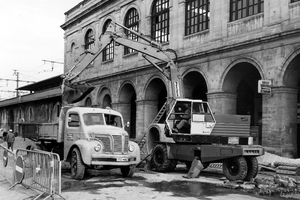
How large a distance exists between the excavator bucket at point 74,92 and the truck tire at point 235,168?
7802mm

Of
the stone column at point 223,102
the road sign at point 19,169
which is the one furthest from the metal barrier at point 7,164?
the stone column at point 223,102

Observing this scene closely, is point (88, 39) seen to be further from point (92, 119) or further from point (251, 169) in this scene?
point (251, 169)

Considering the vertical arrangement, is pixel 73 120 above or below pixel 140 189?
above

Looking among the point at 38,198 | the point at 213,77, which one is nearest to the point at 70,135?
the point at 38,198

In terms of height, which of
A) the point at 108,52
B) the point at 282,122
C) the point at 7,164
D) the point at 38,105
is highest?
the point at 108,52

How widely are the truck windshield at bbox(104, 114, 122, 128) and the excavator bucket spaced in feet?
12.5

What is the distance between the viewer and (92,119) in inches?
558

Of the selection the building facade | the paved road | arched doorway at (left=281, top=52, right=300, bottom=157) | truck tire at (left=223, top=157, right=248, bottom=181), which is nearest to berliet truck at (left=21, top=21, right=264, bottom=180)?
truck tire at (left=223, top=157, right=248, bottom=181)

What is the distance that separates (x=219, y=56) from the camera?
2205 cm

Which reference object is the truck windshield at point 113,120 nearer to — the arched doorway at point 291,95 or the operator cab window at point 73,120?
the operator cab window at point 73,120

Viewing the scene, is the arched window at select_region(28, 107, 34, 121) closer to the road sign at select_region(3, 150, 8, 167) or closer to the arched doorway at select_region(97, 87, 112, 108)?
the arched doorway at select_region(97, 87, 112, 108)

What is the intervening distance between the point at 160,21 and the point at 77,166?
57.9ft

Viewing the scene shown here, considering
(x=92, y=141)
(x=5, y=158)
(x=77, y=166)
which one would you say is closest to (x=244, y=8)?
(x=92, y=141)

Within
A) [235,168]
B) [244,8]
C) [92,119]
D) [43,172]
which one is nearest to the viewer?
[43,172]
